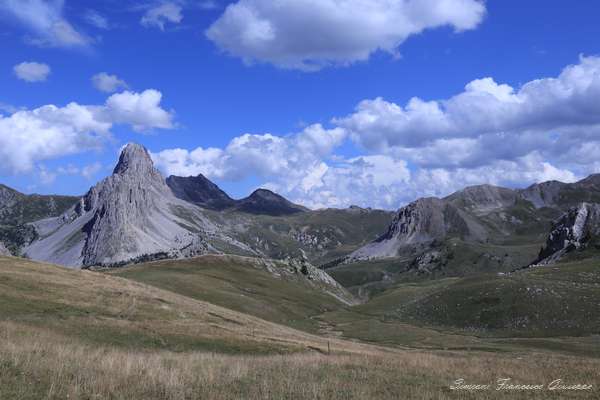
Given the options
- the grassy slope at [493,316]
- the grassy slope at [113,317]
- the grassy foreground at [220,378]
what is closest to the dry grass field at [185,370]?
the grassy foreground at [220,378]

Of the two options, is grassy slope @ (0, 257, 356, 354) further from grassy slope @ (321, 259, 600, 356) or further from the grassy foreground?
grassy slope @ (321, 259, 600, 356)

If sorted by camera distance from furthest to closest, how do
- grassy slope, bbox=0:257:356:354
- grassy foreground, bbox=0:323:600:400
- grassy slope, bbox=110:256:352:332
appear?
grassy slope, bbox=110:256:352:332, grassy slope, bbox=0:257:356:354, grassy foreground, bbox=0:323:600:400

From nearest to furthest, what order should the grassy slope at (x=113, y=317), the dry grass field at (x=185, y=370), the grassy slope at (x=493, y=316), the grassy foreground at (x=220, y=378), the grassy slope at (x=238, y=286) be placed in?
the grassy foreground at (x=220, y=378)
the dry grass field at (x=185, y=370)
the grassy slope at (x=113, y=317)
the grassy slope at (x=493, y=316)
the grassy slope at (x=238, y=286)

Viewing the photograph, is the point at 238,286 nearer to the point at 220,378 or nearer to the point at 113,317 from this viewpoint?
the point at 113,317

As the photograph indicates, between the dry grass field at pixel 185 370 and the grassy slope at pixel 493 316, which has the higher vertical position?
the dry grass field at pixel 185 370

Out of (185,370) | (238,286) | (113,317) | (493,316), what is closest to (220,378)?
(185,370)

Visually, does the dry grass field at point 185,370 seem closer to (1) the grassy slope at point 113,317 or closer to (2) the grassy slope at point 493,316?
(1) the grassy slope at point 113,317

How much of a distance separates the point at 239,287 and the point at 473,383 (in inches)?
4398

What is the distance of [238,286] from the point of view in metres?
132

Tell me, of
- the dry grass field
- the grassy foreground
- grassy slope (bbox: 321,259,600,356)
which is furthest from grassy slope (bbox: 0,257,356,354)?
grassy slope (bbox: 321,259,600,356)

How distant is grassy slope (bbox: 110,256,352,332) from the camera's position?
10225 cm

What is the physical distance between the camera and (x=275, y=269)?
193875 mm

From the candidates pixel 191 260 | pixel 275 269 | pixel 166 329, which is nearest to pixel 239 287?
pixel 191 260

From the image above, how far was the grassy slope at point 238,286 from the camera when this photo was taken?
335 feet
